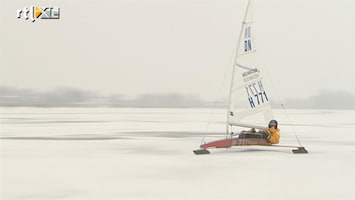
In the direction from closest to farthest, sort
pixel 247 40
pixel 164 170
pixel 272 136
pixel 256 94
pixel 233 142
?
1. pixel 164 170
2. pixel 233 142
3. pixel 272 136
4. pixel 247 40
5. pixel 256 94

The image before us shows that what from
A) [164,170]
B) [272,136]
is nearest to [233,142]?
[272,136]

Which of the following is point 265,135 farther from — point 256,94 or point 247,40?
point 247,40

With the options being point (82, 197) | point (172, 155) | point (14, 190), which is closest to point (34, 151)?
point (172, 155)

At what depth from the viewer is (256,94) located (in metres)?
16.4

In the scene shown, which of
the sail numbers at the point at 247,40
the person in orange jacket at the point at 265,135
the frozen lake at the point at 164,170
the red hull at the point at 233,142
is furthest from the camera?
the sail numbers at the point at 247,40

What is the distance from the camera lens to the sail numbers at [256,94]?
16266 mm

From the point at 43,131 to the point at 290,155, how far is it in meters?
12.1

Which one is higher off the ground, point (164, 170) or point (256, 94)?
point (256, 94)

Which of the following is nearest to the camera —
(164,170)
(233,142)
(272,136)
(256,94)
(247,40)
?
(164,170)

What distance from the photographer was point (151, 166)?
13.5 m

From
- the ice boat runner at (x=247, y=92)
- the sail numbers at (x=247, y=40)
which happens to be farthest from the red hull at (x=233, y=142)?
the sail numbers at (x=247, y=40)

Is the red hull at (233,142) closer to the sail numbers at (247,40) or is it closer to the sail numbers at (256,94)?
the sail numbers at (256,94)

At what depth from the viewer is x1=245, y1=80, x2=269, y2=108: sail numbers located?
16.3m

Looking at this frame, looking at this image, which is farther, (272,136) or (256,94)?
(256,94)
